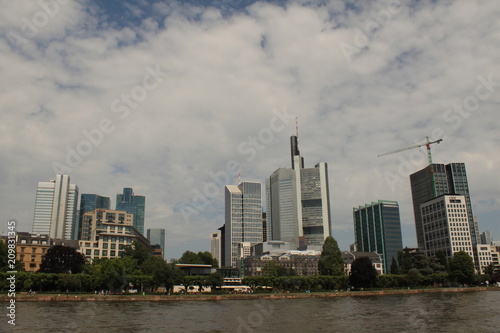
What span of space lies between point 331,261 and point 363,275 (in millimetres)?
15951

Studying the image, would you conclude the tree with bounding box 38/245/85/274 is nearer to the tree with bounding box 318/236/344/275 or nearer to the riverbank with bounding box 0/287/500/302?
the riverbank with bounding box 0/287/500/302

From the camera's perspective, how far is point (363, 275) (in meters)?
140

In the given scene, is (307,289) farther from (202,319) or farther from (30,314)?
(30,314)

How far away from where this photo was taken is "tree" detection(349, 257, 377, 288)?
5531 inches

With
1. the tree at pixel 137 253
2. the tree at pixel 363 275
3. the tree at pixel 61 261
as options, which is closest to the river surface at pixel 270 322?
the tree at pixel 61 261

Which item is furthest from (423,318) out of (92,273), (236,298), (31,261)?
(31,261)

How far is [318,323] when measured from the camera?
55.4 metres

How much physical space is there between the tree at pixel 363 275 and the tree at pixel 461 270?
40.4 meters

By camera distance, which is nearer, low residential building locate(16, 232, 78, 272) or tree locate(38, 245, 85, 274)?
tree locate(38, 245, 85, 274)

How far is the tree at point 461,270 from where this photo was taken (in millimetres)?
159625

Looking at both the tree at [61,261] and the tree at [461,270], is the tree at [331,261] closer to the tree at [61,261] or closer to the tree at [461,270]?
the tree at [461,270]

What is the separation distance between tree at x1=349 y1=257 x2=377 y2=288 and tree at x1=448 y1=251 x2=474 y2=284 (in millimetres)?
40443

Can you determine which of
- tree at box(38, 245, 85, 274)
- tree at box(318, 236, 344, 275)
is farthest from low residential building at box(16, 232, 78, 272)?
tree at box(318, 236, 344, 275)

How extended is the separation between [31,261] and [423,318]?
138160 millimetres
